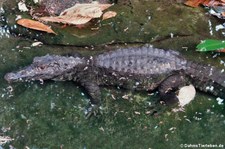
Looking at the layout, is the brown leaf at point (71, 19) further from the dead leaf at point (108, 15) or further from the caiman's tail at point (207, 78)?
the caiman's tail at point (207, 78)

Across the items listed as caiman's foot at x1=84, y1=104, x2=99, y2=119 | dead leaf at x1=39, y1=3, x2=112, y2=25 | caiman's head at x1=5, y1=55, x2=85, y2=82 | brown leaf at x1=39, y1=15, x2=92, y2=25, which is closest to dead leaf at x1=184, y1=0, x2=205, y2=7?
dead leaf at x1=39, y1=3, x2=112, y2=25

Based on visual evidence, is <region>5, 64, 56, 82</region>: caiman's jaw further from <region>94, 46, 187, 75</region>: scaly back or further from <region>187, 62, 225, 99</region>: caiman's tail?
<region>187, 62, 225, 99</region>: caiman's tail

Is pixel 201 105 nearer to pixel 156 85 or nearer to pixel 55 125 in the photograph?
pixel 156 85

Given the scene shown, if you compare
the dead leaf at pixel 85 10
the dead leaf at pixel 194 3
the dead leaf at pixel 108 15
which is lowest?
the dead leaf at pixel 194 3

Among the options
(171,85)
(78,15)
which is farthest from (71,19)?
(171,85)

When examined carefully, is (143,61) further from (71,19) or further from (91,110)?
(71,19)

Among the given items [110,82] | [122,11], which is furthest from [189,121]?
[122,11]

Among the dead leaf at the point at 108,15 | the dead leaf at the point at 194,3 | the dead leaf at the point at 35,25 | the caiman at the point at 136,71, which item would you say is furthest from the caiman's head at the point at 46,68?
the dead leaf at the point at 194,3

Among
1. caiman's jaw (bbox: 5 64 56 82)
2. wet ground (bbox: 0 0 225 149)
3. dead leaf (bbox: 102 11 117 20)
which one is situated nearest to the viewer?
wet ground (bbox: 0 0 225 149)
